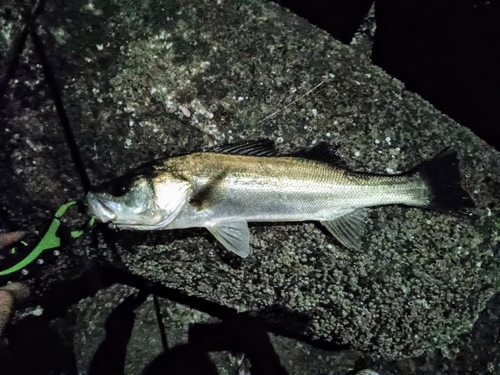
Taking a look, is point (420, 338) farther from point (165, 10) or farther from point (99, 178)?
point (165, 10)

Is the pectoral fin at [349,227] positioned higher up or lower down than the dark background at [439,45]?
lower down

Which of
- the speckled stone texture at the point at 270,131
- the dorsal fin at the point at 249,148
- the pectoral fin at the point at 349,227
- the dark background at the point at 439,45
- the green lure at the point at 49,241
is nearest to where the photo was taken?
the dorsal fin at the point at 249,148

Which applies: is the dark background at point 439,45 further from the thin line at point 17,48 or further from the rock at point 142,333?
the rock at point 142,333

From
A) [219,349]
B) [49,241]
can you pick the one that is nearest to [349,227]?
[219,349]

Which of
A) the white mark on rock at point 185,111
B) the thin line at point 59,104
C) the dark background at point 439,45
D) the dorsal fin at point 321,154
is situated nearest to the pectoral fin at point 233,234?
the dorsal fin at point 321,154

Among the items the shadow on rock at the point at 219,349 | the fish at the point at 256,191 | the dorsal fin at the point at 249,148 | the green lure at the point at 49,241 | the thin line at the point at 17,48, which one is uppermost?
the thin line at the point at 17,48

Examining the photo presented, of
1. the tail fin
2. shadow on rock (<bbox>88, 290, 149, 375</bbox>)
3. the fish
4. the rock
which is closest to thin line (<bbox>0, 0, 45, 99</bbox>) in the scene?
the fish

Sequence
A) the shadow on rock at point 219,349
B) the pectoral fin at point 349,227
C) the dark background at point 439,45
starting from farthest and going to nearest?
the shadow on rock at point 219,349 → the dark background at point 439,45 → the pectoral fin at point 349,227

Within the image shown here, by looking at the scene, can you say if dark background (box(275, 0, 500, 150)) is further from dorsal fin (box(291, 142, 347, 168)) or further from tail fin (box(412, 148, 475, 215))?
dorsal fin (box(291, 142, 347, 168))

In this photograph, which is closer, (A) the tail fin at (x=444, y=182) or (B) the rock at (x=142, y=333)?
(A) the tail fin at (x=444, y=182)
